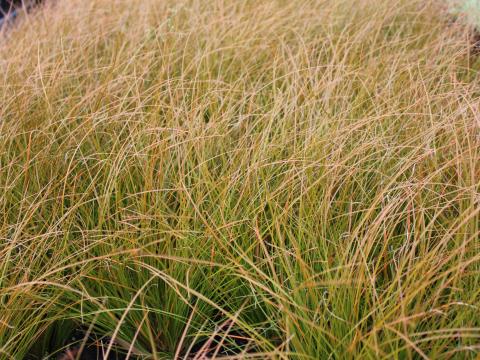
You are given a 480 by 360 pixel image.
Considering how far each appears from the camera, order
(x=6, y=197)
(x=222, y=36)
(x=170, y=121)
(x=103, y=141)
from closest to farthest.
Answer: (x=6, y=197)
(x=170, y=121)
(x=103, y=141)
(x=222, y=36)

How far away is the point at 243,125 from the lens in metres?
1.84

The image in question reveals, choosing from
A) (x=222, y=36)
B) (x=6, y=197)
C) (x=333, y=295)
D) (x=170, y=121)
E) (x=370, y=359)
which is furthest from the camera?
(x=222, y=36)

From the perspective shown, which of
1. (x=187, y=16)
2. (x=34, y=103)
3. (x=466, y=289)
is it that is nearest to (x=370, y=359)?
(x=466, y=289)

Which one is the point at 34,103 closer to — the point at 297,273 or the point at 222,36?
the point at 222,36

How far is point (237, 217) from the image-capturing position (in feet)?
4.79

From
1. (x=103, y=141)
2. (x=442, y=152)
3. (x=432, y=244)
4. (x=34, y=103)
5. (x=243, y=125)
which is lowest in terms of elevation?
(x=432, y=244)

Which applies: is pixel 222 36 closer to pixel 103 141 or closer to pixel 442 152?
pixel 103 141

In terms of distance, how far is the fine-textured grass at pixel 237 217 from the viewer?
116 cm

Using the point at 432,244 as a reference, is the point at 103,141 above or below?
above

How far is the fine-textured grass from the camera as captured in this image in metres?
1.16

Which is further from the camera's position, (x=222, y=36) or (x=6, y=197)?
(x=222, y=36)

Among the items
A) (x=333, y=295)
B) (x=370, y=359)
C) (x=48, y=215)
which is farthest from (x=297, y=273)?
(x=48, y=215)

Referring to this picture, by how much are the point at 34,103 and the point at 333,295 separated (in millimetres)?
1326

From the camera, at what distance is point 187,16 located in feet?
8.64
